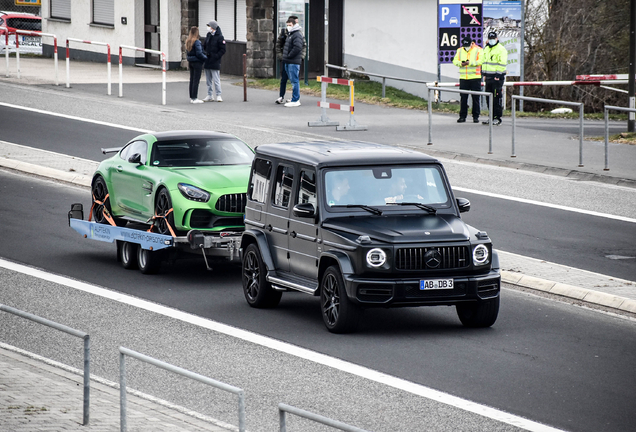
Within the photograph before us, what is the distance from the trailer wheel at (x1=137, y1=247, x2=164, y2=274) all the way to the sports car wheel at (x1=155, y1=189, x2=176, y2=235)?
0.29 meters

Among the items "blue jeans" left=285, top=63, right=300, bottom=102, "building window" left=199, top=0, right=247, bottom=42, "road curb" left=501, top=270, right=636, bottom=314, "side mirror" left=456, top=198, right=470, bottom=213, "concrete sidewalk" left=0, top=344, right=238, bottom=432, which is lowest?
"road curb" left=501, top=270, right=636, bottom=314

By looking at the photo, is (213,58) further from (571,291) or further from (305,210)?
(305,210)

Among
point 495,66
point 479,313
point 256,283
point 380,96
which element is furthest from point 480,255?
point 380,96

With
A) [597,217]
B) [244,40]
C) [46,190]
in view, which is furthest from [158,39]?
[597,217]

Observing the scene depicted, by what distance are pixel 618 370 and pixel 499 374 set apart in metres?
1.07

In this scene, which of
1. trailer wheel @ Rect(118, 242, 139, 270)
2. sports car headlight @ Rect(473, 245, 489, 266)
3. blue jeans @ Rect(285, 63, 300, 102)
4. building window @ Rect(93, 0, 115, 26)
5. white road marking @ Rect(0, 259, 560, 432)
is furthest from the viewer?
building window @ Rect(93, 0, 115, 26)

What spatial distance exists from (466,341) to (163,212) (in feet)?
16.0

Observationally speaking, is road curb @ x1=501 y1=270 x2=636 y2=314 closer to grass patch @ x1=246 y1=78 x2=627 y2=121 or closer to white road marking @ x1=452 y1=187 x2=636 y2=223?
white road marking @ x1=452 y1=187 x2=636 y2=223

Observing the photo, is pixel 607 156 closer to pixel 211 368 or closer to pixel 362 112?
pixel 362 112

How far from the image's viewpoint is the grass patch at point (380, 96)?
1233 inches

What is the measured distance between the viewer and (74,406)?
7992 millimetres

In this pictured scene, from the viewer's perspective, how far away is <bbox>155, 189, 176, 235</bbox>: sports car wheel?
13641mm

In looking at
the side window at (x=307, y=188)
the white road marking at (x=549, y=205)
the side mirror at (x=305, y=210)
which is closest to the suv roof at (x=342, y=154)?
the side window at (x=307, y=188)

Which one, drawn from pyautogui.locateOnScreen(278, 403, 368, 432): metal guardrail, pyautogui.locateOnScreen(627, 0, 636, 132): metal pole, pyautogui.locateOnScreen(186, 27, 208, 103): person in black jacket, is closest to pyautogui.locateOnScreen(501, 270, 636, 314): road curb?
pyautogui.locateOnScreen(278, 403, 368, 432): metal guardrail
